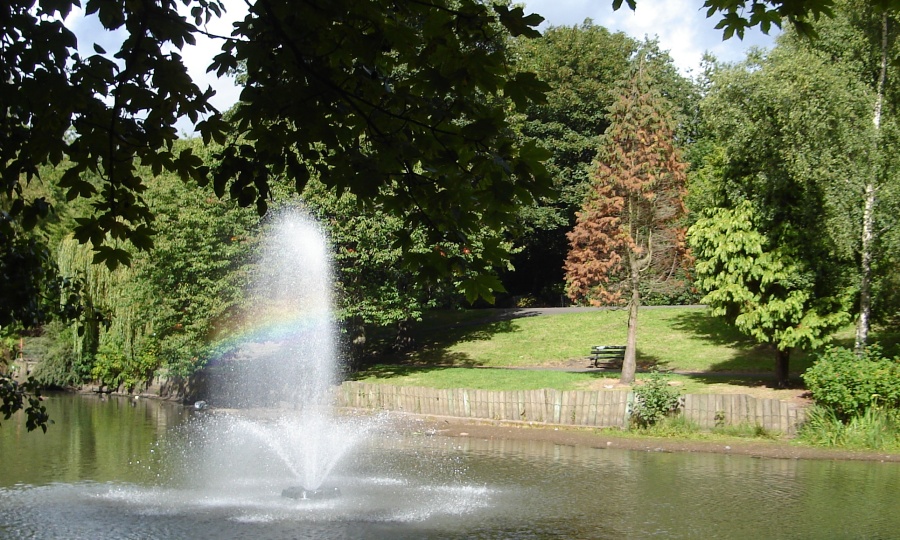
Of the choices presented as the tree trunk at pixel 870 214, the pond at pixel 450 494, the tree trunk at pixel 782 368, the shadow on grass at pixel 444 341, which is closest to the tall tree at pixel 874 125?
the tree trunk at pixel 870 214

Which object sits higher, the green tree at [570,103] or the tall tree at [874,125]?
the green tree at [570,103]

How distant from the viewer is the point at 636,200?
26.9m

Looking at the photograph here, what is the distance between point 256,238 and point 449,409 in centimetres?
974

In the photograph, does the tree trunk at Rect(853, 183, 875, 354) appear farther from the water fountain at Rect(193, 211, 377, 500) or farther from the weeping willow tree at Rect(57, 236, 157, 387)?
the weeping willow tree at Rect(57, 236, 157, 387)

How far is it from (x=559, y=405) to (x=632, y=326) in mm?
4827

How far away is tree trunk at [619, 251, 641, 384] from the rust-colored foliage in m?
0.04

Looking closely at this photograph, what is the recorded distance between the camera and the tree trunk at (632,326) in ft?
88.6

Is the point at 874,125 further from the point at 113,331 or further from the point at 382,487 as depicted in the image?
the point at 113,331

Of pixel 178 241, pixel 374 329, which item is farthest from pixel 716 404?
pixel 374 329

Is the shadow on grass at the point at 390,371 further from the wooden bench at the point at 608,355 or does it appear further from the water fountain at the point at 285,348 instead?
the wooden bench at the point at 608,355

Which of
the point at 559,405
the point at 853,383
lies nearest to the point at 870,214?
the point at 853,383

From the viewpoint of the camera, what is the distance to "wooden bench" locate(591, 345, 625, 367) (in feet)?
104

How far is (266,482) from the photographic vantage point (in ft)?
57.6

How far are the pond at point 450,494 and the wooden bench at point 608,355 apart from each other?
1037 centimetres
